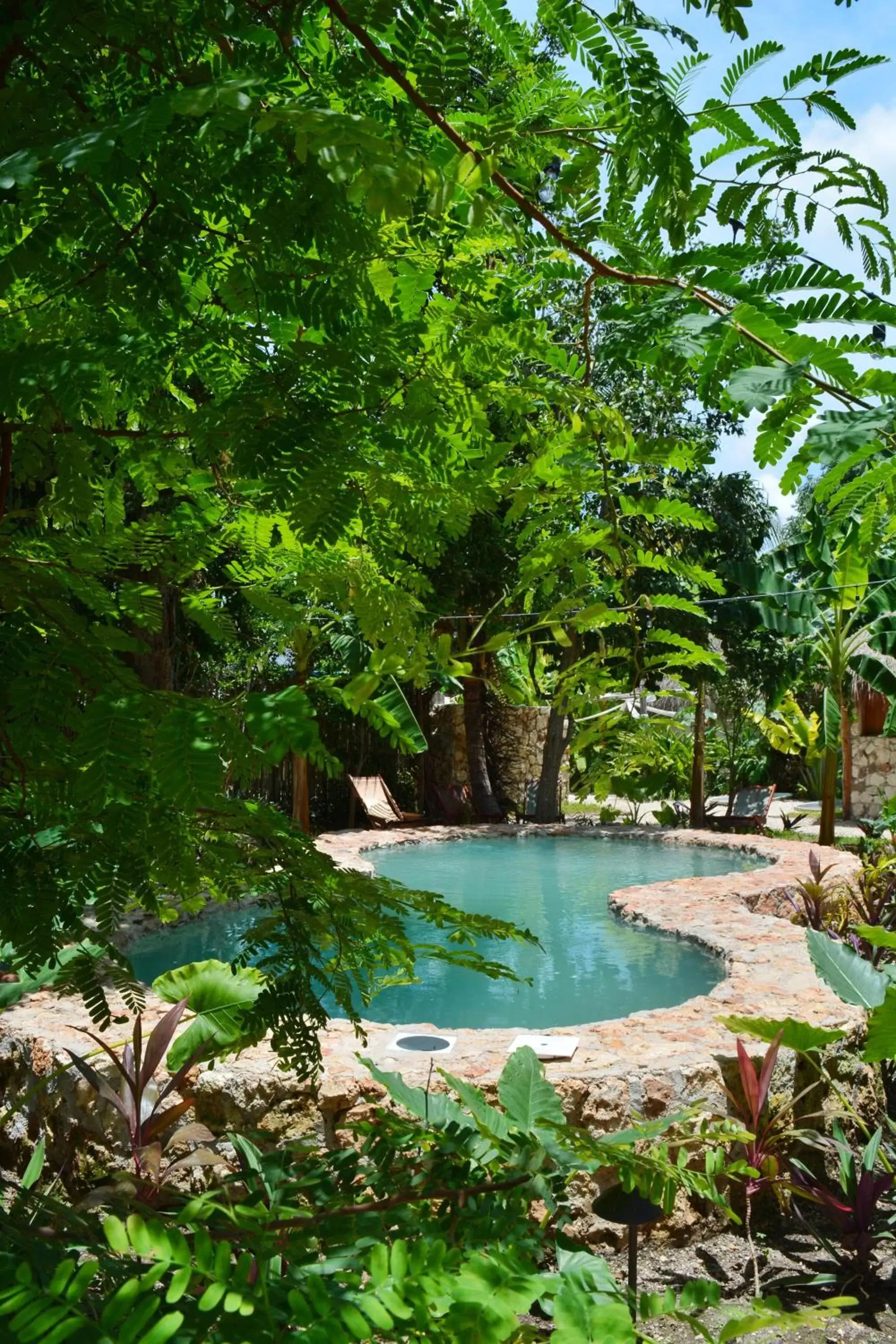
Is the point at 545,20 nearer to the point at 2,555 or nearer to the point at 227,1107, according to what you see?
the point at 2,555

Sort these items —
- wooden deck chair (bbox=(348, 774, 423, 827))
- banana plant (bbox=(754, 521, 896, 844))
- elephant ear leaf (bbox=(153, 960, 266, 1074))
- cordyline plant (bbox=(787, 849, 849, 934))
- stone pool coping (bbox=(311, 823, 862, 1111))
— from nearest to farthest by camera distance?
banana plant (bbox=(754, 521, 896, 844))
elephant ear leaf (bbox=(153, 960, 266, 1074))
stone pool coping (bbox=(311, 823, 862, 1111))
cordyline plant (bbox=(787, 849, 849, 934))
wooden deck chair (bbox=(348, 774, 423, 827))

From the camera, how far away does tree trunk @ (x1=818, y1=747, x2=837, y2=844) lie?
14.6 metres

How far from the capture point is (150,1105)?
483 centimetres

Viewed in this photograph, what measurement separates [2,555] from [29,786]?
0.32 meters

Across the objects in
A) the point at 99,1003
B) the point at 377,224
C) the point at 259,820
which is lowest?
the point at 99,1003

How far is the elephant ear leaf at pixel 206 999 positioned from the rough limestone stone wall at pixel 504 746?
19.6 m

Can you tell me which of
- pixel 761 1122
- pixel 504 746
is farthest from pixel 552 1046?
pixel 504 746

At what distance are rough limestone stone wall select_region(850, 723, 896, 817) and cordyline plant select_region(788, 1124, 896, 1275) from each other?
20.1m

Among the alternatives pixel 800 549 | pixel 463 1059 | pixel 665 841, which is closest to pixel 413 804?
pixel 665 841

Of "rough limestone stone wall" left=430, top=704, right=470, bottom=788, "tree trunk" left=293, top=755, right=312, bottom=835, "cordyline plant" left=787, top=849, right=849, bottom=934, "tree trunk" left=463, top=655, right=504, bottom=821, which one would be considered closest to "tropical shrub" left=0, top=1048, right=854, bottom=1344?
"cordyline plant" left=787, top=849, right=849, bottom=934

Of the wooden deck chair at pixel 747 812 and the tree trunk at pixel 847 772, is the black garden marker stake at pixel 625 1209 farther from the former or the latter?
the tree trunk at pixel 847 772

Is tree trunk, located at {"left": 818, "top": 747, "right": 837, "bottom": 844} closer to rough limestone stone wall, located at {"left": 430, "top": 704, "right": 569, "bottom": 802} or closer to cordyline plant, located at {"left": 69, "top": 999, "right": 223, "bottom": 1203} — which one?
rough limestone stone wall, located at {"left": 430, "top": 704, "right": 569, "bottom": 802}

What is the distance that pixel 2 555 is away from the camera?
4.81 ft

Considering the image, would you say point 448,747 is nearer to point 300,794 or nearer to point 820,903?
point 300,794
